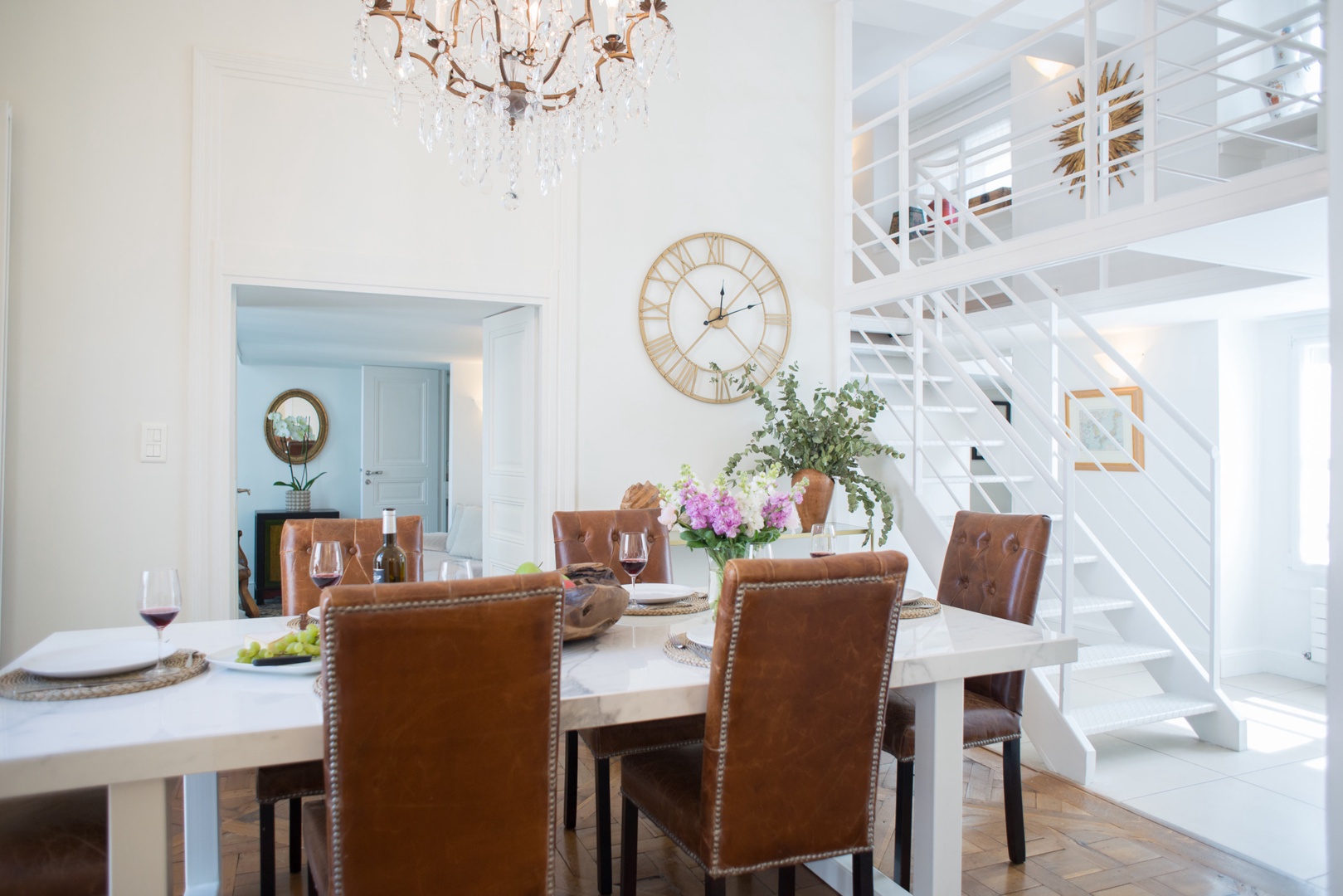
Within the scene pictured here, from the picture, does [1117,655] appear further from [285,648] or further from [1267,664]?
[285,648]

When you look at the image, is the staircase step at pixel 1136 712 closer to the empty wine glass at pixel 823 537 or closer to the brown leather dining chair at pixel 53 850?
the empty wine glass at pixel 823 537

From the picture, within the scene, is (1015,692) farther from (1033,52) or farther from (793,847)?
(1033,52)

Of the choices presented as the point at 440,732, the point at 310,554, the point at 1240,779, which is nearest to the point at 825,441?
the point at 1240,779

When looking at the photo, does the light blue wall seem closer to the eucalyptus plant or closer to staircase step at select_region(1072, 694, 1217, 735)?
the eucalyptus plant

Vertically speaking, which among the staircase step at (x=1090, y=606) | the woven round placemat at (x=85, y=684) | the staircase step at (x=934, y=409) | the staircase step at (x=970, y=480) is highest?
the staircase step at (x=934, y=409)

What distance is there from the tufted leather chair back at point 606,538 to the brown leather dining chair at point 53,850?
150 centimetres

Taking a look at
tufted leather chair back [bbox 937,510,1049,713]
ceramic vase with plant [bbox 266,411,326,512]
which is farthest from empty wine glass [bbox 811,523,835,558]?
ceramic vase with plant [bbox 266,411,326,512]

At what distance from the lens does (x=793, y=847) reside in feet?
5.49

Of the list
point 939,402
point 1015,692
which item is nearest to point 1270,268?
point 939,402

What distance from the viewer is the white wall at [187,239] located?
3080 mm

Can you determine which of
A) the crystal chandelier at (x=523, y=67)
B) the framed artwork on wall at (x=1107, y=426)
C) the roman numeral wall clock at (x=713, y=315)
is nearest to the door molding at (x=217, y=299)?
the crystal chandelier at (x=523, y=67)

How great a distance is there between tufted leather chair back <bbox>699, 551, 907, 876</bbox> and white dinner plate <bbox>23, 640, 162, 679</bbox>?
109 cm

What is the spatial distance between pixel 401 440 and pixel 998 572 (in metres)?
7.01

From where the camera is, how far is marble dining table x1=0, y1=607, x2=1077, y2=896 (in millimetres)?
1288
